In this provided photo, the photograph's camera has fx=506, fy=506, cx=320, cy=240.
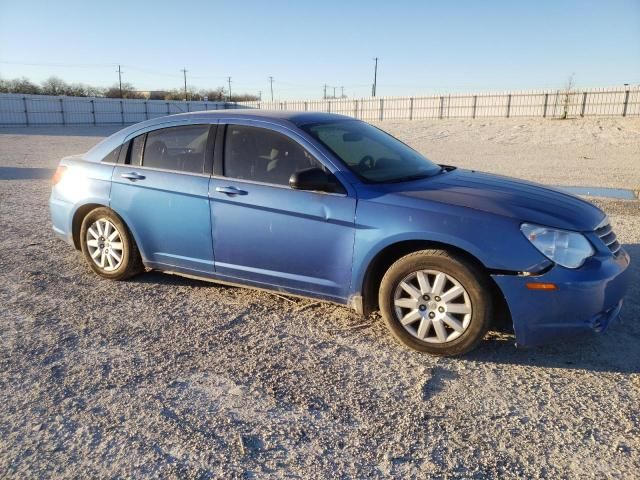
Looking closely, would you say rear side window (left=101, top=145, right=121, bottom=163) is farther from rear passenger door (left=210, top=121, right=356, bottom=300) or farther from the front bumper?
the front bumper

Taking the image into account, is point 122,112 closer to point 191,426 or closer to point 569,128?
point 569,128

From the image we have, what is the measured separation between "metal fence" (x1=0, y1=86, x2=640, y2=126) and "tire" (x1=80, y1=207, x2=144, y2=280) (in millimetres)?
28209

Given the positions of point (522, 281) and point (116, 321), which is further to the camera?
point (116, 321)

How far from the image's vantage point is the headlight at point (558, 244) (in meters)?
3.17

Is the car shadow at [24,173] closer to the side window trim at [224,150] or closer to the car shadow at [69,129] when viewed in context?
the side window trim at [224,150]

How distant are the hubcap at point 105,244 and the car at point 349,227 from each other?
1 cm

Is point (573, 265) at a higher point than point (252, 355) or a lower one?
higher

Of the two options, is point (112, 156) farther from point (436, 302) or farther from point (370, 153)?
point (436, 302)

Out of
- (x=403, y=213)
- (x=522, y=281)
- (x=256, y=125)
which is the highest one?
(x=256, y=125)

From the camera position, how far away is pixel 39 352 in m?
3.49

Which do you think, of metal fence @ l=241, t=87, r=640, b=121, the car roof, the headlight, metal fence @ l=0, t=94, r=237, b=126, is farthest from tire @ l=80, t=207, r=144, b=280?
metal fence @ l=0, t=94, r=237, b=126

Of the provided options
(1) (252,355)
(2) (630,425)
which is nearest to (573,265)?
(2) (630,425)

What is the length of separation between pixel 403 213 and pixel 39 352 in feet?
8.78

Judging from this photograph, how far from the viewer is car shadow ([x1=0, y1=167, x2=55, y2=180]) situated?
12.0m
